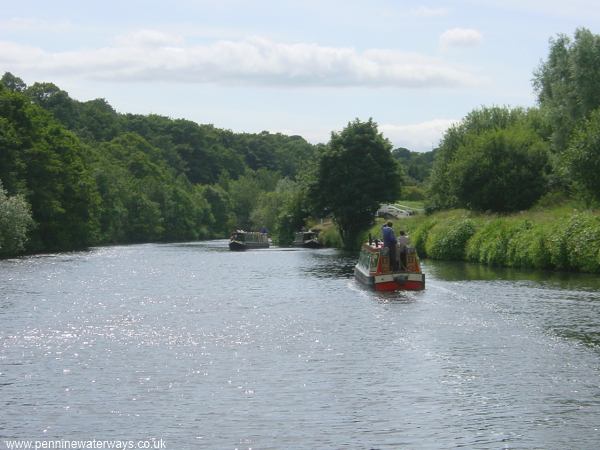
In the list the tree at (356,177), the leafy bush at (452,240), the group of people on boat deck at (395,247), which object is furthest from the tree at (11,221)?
the group of people on boat deck at (395,247)

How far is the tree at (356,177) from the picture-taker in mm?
100812

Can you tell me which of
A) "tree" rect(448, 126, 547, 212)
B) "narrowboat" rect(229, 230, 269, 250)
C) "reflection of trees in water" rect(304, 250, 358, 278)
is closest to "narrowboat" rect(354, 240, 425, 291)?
"reflection of trees in water" rect(304, 250, 358, 278)

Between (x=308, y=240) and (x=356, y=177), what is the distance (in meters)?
12.6

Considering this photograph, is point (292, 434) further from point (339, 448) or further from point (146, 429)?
point (146, 429)

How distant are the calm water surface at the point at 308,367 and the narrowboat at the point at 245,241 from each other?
208 ft

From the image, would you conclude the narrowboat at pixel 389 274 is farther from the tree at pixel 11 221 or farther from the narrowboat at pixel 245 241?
the narrowboat at pixel 245 241

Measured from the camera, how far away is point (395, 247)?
155 ft

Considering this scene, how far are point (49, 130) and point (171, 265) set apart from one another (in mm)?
35836

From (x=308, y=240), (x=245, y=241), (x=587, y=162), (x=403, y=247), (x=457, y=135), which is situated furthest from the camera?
(x=245, y=241)

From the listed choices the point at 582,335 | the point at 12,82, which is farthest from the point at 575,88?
the point at 12,82

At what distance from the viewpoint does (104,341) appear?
30109mm

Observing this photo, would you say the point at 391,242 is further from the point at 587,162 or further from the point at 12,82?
the point at 12,82

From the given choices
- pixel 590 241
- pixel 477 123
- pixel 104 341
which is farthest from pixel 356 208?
pixel 104 341

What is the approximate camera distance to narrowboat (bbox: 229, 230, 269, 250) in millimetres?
109688
